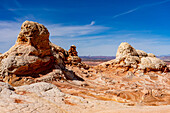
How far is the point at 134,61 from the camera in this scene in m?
30.6

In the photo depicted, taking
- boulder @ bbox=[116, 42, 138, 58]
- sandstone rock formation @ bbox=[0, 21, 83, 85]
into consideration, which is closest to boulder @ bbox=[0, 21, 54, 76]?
sandstone rock formation @ bbox=[0, 21, 83, 85]

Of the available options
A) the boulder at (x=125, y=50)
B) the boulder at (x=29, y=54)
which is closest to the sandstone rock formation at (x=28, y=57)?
the boulder at (x=29, y=54)

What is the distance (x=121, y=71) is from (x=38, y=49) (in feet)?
59.4

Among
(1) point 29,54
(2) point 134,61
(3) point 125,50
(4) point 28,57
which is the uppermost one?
(3) point 125,50

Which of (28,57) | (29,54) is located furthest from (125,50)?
(28,57)

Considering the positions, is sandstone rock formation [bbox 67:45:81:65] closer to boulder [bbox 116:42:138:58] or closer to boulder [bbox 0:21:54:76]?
boulder [bbox 116:42:138:58]

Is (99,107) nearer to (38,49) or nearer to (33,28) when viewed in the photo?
(38,49)

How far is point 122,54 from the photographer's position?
32.6 meters

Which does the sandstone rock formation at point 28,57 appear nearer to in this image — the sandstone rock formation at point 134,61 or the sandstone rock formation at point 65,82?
the sandstone rock formation at point 65,82

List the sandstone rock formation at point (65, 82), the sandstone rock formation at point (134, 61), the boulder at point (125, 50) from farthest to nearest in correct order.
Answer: the boulder at point (125, 50)
the sandstone rock formation at point (134, 61)
the sandstone rock formation at point (65, 82)

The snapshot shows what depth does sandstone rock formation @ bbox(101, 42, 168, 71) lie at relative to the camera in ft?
97.1

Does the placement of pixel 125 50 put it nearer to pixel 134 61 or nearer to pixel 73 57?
pixel 134 61

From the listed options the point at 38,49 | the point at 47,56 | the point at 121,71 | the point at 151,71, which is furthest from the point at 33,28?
the point at 151,71

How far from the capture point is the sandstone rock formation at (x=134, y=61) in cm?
2961
